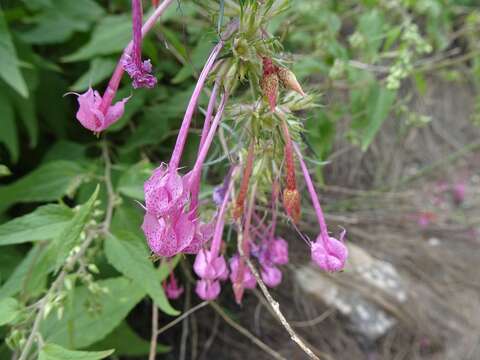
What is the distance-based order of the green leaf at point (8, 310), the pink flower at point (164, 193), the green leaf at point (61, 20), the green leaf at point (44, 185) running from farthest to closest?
the green leaf at point (61, 20) < the green leaf at point (44, 185) < the green leaf at point (8, 310) < the pink flower at point (164, 193)

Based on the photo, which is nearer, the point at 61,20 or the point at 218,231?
the point at 218,231

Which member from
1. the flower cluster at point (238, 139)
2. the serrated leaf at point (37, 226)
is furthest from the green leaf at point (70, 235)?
the flower cluster at point (238, 139)

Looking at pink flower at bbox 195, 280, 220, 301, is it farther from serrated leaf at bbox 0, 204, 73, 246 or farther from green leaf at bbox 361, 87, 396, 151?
green leaf at bbox 361, 87, 396, 151

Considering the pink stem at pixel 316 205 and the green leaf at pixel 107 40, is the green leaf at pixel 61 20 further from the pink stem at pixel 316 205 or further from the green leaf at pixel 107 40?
the pink stem at pixel 316 205

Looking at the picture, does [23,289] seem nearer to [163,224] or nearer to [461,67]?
[163,224]

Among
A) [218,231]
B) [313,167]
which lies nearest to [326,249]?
[218,231]

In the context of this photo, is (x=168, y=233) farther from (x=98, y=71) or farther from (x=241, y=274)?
(x=98, y=71)

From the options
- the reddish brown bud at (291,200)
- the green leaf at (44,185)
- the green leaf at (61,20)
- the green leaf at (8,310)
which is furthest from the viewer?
the green leaf at (61,20)
